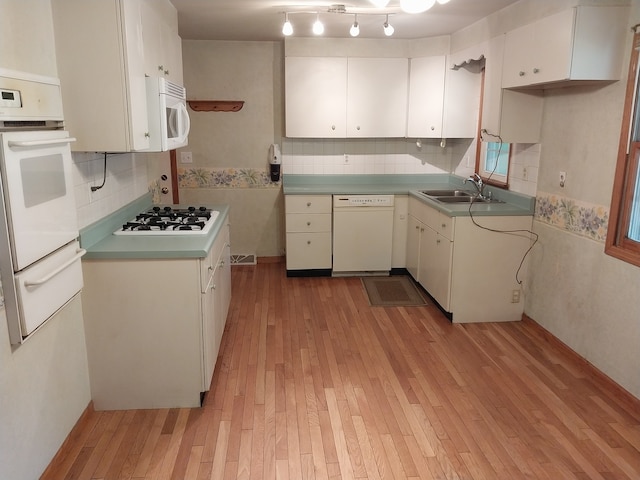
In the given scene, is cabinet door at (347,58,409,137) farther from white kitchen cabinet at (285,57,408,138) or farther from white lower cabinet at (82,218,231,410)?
white lower cabinet at (82,218,231,410)

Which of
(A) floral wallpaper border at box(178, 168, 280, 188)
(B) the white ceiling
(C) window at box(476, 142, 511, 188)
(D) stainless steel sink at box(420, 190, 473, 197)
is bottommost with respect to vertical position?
(D) stainless steel sink at box(420, 190, 473, 197)

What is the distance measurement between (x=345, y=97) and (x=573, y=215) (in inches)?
97.7

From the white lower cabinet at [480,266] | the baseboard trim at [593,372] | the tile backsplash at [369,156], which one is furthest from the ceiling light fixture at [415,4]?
the tile backsplash at [369,156]

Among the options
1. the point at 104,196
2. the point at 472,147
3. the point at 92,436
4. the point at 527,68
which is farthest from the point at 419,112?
the point at 92,436

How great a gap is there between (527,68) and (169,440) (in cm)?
306

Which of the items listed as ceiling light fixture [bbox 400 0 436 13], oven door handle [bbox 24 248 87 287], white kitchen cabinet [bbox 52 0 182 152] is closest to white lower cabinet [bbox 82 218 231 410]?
oven door handle [bbox 24 248 87 287]

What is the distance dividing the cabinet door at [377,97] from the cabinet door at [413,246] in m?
0.95

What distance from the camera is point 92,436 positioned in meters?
2.44

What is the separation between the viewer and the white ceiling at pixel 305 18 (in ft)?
11.4

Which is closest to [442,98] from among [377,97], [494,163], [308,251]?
[377,97]

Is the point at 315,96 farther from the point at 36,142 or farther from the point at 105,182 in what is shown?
the point at 36,142

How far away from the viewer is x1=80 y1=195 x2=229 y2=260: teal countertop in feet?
8.13

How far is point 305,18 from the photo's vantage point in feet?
12.8

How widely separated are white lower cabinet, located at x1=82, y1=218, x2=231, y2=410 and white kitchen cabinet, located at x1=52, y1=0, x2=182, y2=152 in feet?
2.07
